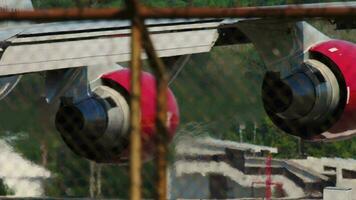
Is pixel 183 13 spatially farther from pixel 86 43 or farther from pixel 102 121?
pixel 102 121

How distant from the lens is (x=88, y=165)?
14961 millimetres

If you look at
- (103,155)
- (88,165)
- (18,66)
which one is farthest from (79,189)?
(18,66)

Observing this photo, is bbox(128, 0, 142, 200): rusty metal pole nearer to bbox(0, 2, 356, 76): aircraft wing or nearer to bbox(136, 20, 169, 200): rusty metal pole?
bbox(136, 20, 169, 200): rusty metal pole

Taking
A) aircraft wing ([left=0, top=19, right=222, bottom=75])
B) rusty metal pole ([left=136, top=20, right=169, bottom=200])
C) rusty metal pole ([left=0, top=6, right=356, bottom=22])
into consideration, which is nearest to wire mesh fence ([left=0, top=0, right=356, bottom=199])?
aircraft wing ([left=0, top=19, right=222, bottom=75])

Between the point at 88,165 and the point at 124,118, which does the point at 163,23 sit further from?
the point at 88,165

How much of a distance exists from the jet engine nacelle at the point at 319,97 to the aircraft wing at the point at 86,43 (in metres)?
0.94

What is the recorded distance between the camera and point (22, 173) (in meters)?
14.8

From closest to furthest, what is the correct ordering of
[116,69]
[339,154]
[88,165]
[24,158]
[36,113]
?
[36,113], [24,158], [116,69], [88,165], [339,154]

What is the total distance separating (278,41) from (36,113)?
2.92 m

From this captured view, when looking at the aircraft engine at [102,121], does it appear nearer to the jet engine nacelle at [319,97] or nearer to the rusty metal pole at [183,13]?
the jet engine nacelle at [319,97]

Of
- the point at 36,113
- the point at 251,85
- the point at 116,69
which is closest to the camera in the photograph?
the point at 251,85

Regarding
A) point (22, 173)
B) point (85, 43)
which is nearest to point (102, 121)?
point (85, 43)

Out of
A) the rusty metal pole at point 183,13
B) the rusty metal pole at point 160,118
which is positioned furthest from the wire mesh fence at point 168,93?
the rusty metal pole at point 160,118

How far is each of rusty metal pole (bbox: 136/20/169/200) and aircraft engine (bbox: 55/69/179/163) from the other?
754 centimetres
